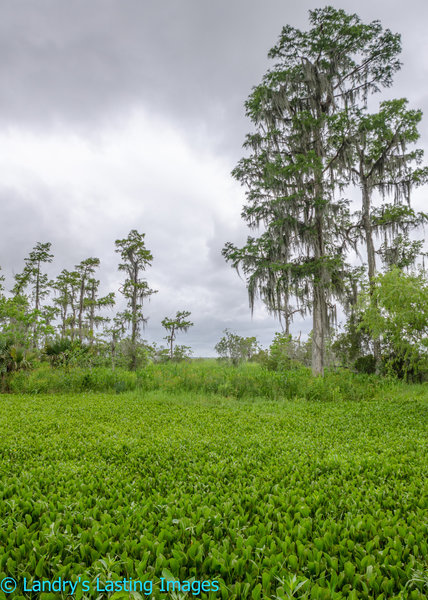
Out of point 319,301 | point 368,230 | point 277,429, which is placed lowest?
point 277,429

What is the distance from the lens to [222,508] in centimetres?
246

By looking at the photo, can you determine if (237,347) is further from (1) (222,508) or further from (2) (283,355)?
(1) (222,508)

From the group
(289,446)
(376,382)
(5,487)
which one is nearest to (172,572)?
(5,487)

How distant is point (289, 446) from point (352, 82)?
16.5m

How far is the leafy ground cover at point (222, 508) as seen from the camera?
1730 millimetres

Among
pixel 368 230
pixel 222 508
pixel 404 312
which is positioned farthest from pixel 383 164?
pixel 222 508

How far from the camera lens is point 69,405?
24.3 ft

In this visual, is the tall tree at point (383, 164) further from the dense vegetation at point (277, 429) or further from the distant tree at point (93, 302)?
the distant tree at point (93, 302)

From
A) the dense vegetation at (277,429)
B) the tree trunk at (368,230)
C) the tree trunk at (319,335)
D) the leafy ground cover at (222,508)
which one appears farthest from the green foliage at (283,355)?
the leafy ground cover at (222,508)

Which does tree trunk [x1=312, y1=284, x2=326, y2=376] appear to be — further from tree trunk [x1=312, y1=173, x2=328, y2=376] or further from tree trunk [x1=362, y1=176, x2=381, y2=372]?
tree trunk [x1=362, y1=176, x2=381, y2=372]

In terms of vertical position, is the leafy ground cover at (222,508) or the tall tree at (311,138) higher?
the tall tree at (311,138)

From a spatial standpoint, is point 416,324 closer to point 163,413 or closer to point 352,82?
point 163,413

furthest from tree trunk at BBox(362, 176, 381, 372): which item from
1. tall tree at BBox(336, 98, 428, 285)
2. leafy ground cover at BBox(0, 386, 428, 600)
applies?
leafy ground cover at BBox(0, 386, 428, 600)

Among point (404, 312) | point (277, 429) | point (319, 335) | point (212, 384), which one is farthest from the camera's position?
point (319, 335)
